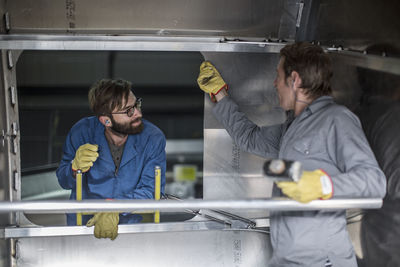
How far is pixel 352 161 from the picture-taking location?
189 centimetres

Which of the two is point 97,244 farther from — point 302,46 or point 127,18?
point 302,46

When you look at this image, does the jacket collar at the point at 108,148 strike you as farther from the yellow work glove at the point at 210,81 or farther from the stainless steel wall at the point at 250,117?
the yellow work glove at the point at 210,81

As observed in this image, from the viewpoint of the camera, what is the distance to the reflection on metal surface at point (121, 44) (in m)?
2.49

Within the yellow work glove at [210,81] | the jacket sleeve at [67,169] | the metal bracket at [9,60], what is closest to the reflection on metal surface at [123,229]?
the jacket sleeve at [67,169]

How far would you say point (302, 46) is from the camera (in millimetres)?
2232

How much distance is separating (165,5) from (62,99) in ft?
25.7

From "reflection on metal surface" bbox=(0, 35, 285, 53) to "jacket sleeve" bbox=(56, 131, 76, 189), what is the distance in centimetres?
69

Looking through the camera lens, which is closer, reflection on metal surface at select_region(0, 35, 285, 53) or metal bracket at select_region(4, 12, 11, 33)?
reflection on metal surface at select_region(0, 35, 285, 53)

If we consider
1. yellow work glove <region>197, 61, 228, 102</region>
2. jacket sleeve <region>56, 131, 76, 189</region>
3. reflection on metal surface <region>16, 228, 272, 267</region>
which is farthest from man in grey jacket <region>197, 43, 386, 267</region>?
jacket sleeve <region>56, 131, 76, 189</region>

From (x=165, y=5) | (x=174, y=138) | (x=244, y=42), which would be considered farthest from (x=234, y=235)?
(x=174, y=138)

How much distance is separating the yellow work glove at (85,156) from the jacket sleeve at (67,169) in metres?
0.13

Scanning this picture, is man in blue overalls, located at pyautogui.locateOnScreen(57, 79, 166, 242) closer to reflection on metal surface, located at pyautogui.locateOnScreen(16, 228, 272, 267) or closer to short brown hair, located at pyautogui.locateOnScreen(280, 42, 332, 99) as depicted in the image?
reflection on metal surface, located at pyautogui.locateOnScreen(16, 228, 272, 267)

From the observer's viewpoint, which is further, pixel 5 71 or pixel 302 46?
pixel 5 71

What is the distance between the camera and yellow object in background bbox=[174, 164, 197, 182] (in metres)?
8.38
